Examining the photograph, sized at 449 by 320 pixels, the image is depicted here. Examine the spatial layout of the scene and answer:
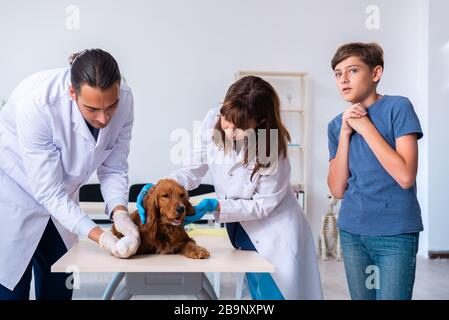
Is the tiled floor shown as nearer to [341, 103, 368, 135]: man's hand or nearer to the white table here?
the white table

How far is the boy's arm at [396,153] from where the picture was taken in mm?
1124

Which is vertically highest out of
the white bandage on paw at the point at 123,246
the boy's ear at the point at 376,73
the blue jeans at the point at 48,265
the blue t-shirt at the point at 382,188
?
the boy's ear at the point at 376,73

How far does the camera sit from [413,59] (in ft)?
14.0

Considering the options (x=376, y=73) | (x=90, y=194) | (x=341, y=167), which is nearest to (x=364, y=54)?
(x=376, y=73)

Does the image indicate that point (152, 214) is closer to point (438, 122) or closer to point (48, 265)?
point (48, 265)

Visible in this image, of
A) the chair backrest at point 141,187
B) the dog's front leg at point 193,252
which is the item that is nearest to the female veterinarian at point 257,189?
the dog's front leg at point 193,252

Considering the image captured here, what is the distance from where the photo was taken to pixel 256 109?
56.8 inches

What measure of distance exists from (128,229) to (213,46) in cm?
310

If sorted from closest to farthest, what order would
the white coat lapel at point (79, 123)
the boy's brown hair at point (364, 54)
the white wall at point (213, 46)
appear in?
the boy's brown hair at point (364, 54) < the white coat lapel at point (79, 123) < the white wall at point (213, 46)

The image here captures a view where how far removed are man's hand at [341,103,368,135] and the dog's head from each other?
0.44m

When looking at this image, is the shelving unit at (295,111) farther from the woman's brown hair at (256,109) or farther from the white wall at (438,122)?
the woman's brown hair at (256,109)

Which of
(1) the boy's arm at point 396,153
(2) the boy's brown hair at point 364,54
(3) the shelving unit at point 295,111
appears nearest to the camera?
(1) the boy's arm at point 396,153

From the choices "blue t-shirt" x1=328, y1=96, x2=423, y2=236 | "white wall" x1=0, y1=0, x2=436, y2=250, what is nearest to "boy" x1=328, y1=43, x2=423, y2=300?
"blue t-shirt" x1=328, y1=96, x2=423, y2=236

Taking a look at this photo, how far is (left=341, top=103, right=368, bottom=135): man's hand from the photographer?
1.17 m
